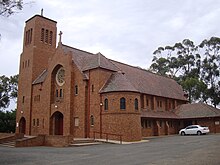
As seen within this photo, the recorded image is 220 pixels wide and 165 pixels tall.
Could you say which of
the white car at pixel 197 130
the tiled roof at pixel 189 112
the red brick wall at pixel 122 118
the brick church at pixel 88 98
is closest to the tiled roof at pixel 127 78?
the brick church at pixel 88 98

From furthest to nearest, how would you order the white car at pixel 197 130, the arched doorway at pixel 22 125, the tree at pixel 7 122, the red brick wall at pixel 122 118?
the tree at pixel 7 122 < the arched doorway at pixel 22 125 < the white car at pixel 197 130 < the red brick wall at pixel 122 118

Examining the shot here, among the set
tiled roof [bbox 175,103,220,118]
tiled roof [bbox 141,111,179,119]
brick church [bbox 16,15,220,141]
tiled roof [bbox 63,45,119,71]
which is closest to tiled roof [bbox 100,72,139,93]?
brick church [bbox 16,15,220,141]

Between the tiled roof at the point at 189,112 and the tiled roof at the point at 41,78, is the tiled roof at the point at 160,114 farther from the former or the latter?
the tiled roof at the point at 41,78

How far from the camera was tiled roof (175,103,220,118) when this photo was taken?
4453 cm

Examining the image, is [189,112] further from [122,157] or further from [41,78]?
[122,157]

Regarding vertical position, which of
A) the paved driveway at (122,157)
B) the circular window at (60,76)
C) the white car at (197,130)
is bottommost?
the paved driveway at (122,157)

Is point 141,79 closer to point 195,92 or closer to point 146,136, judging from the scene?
point 146,136

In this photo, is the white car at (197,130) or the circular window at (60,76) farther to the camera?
the white car at (197,130)

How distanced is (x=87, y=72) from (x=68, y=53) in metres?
3.98

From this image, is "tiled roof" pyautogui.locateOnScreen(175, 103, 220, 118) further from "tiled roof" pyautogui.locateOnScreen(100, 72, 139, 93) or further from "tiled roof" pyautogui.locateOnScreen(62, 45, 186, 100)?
"tiled roof" pyautogui.locateOnScreen(100, 72, 139, 93)

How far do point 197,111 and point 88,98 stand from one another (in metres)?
21.5

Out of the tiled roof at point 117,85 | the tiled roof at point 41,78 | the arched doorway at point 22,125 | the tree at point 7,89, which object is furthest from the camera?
the tree at point 7,89

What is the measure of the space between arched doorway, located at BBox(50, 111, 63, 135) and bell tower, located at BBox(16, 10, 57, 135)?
5.51 meters

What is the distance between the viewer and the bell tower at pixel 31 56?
42188mm
